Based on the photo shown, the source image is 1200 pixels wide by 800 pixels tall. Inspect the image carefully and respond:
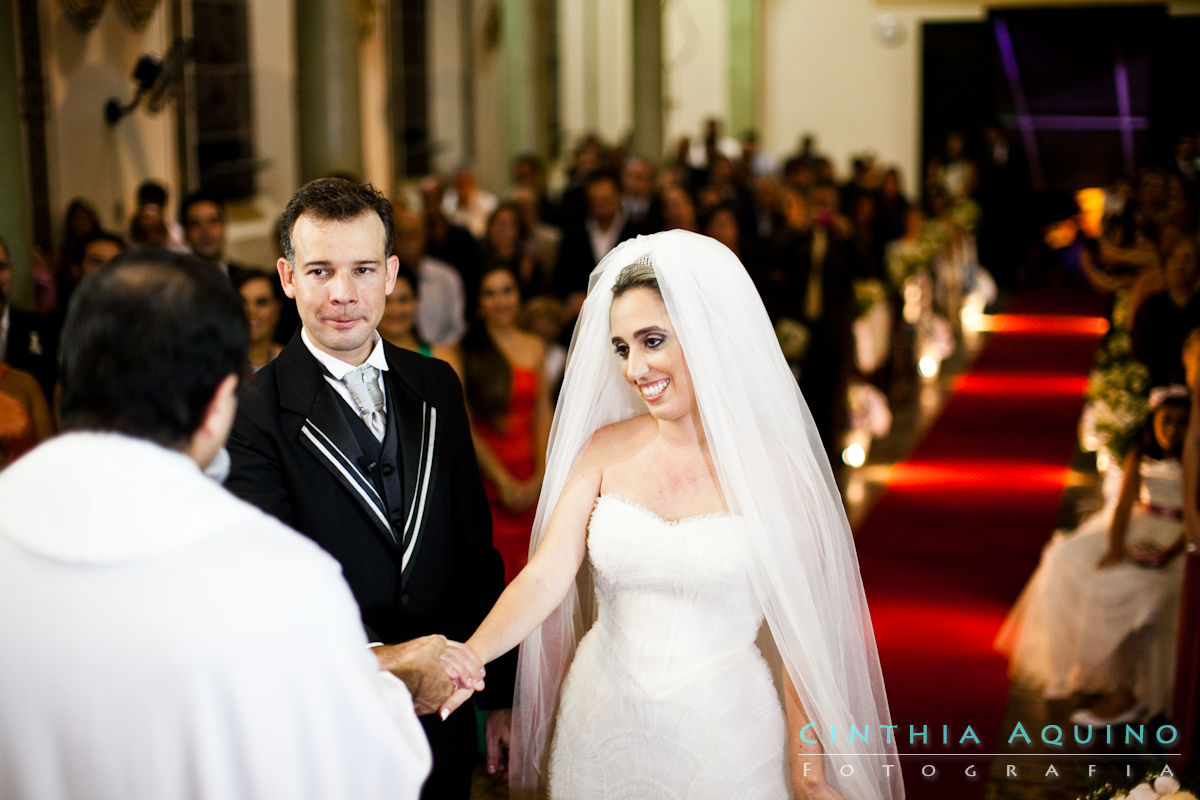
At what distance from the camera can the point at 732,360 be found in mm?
2803

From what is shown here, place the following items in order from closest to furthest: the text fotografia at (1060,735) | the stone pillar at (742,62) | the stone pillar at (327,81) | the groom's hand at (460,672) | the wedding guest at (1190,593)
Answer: the groom's hand at (460,672) → the wedding guest at (1190,593) → the text fotografia at (1060,735) → the stone pillar at (327,81) → the stone pillar at (742,62)

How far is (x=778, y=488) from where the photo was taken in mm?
2775

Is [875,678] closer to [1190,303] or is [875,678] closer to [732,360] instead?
[732,360]

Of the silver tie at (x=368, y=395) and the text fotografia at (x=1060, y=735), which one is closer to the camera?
the silver tie at (x=368, y=395)

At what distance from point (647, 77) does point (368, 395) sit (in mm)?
12727

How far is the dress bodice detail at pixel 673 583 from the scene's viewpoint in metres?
2.76

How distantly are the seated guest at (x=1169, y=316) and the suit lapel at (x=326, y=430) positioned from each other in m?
4.39

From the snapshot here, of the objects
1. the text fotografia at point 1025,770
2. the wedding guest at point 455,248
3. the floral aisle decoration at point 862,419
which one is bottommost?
the text fotografia at point 1025,770

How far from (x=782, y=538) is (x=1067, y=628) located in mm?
2858

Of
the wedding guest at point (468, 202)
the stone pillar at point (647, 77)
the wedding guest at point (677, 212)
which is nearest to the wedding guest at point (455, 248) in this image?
the wedding guest at point (677, 212)

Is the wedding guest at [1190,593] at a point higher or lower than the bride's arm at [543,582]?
lower

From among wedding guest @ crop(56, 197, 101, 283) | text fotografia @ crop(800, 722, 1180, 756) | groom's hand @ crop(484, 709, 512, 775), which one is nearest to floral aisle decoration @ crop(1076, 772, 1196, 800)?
groom's hand @ crop(484, 709, 512, 775)

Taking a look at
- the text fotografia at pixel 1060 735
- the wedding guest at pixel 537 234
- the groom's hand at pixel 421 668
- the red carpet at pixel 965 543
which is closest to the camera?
the groom's hand at pixel 421 668

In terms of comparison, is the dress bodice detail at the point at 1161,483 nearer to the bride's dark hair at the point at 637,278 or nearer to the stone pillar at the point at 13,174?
the bride's dark hair at the point at 637,278
